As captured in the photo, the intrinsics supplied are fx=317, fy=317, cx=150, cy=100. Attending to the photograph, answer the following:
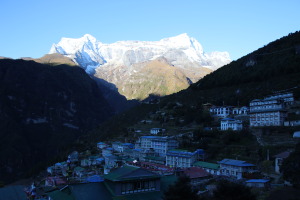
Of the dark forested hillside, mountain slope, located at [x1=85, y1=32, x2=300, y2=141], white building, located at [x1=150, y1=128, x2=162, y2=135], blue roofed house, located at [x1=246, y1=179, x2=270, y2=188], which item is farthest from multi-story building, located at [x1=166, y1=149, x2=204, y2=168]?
the dark forested hillside

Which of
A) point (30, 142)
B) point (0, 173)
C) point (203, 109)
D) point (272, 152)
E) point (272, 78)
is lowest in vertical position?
point (0, 173)

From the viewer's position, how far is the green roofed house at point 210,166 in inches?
1391

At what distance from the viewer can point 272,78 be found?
63688 millimetres

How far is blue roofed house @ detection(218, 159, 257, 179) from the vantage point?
3235 cm

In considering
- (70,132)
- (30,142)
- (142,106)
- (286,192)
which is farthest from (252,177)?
(70,132)

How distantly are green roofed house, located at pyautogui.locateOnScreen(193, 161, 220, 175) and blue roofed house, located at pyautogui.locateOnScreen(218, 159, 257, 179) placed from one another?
2.26ft

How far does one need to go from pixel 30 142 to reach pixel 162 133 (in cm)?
7634

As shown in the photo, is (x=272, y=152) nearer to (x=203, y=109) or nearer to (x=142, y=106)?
(x=203, y=109)

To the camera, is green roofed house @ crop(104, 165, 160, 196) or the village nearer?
green roofed house @ crop(104, 165, 160, 196)

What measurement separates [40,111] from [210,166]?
4470 inches

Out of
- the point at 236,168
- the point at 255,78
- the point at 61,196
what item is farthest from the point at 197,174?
the point at 255,78

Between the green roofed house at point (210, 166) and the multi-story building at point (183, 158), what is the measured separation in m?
1.80

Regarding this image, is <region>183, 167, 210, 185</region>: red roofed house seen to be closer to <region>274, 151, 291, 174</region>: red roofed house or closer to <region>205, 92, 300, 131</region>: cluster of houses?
<region>274, 151, 291, 174</region>: red roofed house

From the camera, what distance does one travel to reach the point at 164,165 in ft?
140
